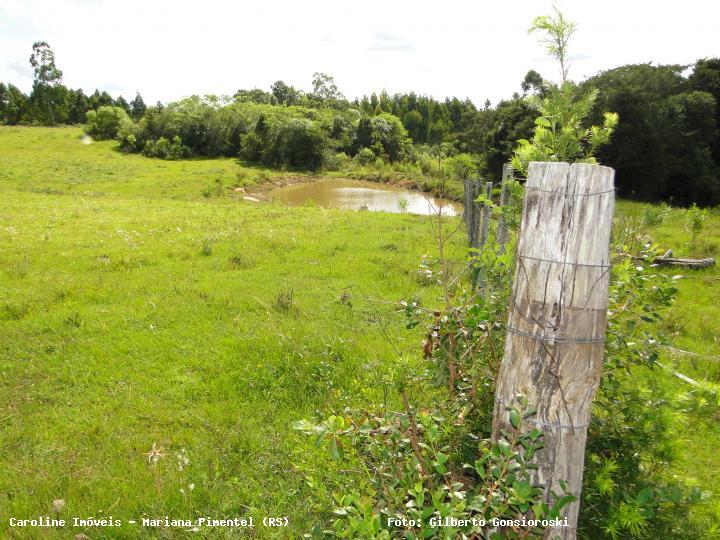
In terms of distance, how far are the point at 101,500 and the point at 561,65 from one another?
4.22 m

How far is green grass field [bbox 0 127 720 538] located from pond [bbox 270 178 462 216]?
13042 mm

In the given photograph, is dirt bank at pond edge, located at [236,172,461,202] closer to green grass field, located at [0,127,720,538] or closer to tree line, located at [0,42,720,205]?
tree line, located at [0,42,720,205]

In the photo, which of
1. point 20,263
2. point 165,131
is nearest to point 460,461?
point 20,263

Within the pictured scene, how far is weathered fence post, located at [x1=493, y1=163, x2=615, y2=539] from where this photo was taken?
188cm

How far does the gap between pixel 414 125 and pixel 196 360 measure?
7019cm

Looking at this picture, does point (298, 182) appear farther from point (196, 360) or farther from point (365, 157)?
point (196, 360)

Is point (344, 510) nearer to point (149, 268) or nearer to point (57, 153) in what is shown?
point (149, 268)

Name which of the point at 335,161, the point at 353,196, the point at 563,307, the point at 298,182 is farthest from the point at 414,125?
the point at 563,307

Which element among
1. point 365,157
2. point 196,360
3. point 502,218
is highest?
point 365,157

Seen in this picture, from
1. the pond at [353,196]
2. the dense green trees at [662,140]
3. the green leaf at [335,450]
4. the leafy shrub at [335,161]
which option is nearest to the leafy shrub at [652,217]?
the green leaf at [335,450]

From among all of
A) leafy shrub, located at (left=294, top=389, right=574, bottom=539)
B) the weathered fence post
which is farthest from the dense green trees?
leafy shrub, located at (left=294, top=389, right=574, bottom=539)

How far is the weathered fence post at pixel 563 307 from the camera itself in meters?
1.88

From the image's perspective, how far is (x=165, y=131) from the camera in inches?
1698

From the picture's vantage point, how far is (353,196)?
31312 mm
